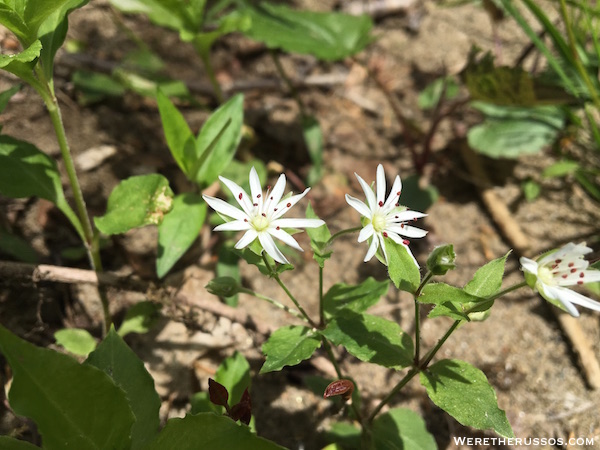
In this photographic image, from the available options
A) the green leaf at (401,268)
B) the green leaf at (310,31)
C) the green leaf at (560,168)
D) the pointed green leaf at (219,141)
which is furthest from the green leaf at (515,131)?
the green leaf at (401,268)

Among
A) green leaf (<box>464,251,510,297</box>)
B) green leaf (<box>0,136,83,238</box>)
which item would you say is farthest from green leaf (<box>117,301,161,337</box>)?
green leaf (<box>464,251,510,297</box>)

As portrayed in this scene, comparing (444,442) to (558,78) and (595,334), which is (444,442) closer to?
(595,334)

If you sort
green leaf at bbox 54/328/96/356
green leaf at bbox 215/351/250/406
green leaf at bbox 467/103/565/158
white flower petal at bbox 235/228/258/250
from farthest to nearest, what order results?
green leaf at bbox 467/103/565/158, green leaf at bbox 54/328/96/356, green leaf at bbox 215/351/250/406, white flower petal at bbox 235/228/258/250

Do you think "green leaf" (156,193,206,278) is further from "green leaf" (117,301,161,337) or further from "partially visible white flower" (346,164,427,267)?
"partially visible white flower" (346,164,427,267)

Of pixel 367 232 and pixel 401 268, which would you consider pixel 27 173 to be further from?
pixel 401 268

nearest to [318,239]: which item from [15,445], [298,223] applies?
[298,223]
